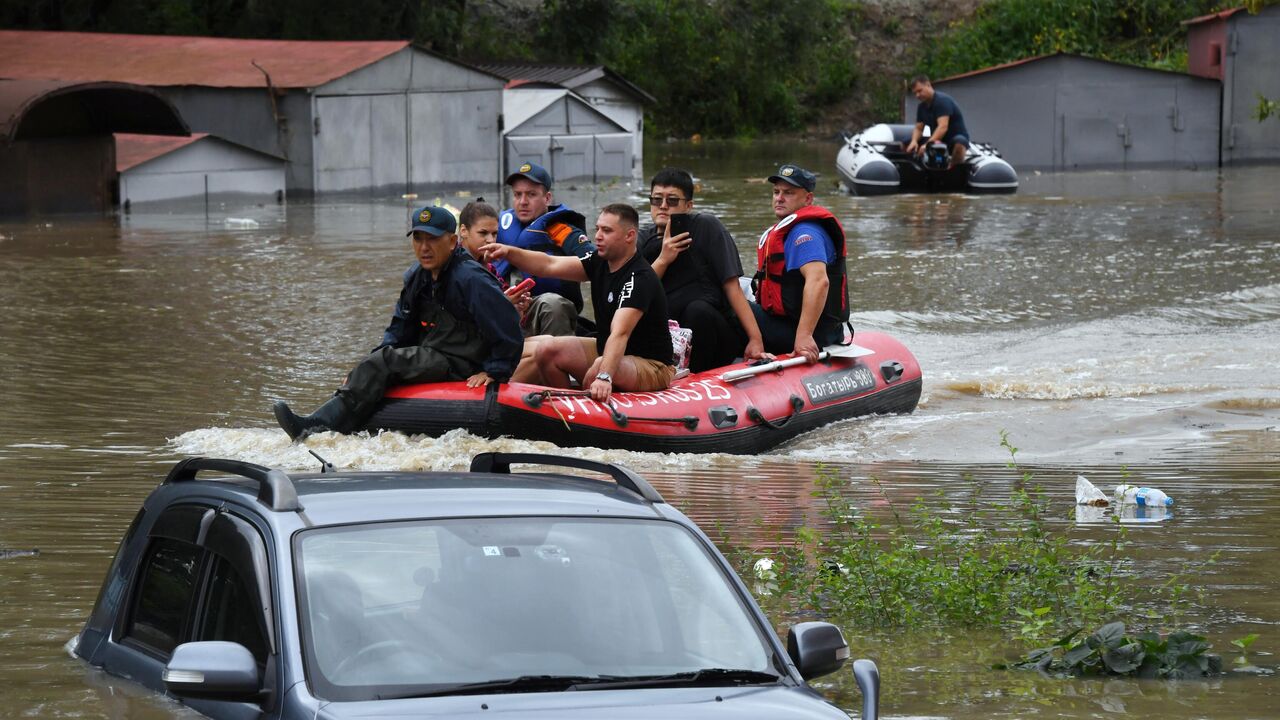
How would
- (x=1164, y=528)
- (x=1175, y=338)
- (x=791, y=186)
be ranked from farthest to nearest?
(x=1175, y=338) → (x=791, y=186) → (x=1164, y=528)

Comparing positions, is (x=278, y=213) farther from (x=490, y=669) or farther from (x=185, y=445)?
(x=490, y=669)

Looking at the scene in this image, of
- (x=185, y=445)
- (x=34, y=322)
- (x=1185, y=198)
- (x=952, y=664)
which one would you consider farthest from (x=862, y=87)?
(x=952, y=664)

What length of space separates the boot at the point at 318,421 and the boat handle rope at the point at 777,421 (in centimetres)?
255

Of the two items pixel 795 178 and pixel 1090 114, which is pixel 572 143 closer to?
pixel 1090 114

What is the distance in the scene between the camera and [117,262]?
2230 cm

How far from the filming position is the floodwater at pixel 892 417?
20.6 feet

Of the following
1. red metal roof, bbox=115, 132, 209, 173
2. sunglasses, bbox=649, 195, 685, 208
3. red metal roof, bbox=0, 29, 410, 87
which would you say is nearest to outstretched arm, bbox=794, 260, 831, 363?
sunglasses, bbox=649, 195, 685, 208

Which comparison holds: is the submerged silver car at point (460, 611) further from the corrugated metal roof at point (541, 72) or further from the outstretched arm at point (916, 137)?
the corrugated metal roof at point (541, 72)

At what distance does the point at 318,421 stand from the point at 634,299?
2.05m

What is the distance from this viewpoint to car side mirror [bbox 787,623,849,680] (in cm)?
421

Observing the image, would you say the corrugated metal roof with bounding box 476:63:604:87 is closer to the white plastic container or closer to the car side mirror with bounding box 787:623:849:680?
the white plastic container

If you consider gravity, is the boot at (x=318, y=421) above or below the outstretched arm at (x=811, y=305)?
below

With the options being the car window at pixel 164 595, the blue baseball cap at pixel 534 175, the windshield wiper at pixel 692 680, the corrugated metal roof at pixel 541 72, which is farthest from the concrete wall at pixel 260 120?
the windshield wiper at pixel 692 680

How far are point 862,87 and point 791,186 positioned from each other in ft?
169
